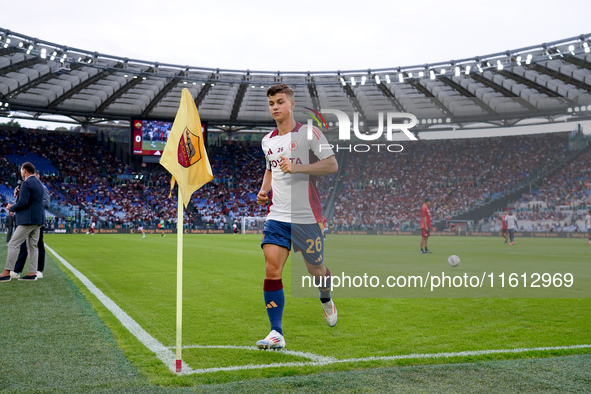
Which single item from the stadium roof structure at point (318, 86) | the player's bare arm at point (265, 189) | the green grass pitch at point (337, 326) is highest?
the stadium roof structure at point (318, 86)

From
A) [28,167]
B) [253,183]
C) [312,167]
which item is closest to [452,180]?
[28,167]

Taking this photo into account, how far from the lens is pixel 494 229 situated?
102 ft

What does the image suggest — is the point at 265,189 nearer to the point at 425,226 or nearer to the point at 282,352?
the point at 282,352

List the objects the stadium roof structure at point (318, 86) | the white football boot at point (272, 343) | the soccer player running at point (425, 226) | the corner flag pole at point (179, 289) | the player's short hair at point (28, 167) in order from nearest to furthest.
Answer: the corner flag pole at point (179, 289) < the white football boot at point (272, 343) < the player's short hair at point (28, 167) < the soccer player running at point (425, 226) < the stadium roof structure at point (318, 86)

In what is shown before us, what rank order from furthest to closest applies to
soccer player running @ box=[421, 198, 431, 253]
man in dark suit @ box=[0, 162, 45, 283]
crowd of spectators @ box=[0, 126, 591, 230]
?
crowd of spectators @ box=[0, 126, 591, 230] → soccer player running @ box=[421, 198, 431, 253] → man in dark suit @ box=[0, 162, 45, 283]

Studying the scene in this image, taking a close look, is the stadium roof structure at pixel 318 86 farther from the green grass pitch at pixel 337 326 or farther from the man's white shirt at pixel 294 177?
the man's white shirt at pixel 294 177

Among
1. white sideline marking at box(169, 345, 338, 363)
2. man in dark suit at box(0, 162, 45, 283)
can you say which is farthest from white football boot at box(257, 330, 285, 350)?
man in dark suit at box(0, 162, 45, 283)

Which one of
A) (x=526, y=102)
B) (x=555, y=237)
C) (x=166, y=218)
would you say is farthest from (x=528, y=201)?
(x=166, y=218)

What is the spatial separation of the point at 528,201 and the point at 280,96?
107 ft

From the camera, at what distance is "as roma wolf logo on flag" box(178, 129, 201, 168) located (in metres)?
4.09

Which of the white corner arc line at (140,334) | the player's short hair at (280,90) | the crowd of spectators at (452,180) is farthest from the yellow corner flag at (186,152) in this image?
the crowd of spectators at (452,180)

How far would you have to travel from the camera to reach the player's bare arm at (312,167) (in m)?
4.51

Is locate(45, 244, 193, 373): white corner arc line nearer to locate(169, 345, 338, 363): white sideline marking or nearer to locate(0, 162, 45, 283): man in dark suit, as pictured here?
locate(169, 345, 338, 363): white sideline marking

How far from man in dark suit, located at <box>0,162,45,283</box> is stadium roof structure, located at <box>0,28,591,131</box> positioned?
23317 millimetres
